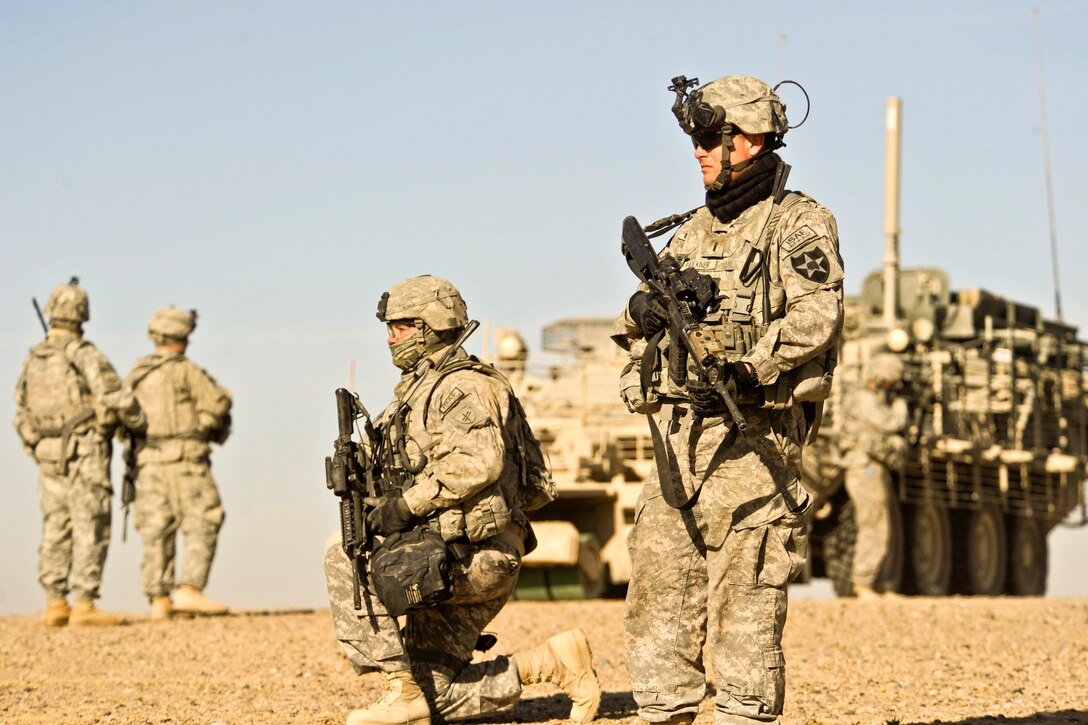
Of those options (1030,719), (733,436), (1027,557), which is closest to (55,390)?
(1030,719)

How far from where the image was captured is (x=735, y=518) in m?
6.38

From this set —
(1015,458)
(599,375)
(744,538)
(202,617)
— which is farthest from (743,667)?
(1015,458)

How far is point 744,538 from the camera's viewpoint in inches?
250

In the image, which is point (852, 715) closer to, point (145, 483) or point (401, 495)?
point (401, 495)

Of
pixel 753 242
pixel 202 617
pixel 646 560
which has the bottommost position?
pixel 202 617

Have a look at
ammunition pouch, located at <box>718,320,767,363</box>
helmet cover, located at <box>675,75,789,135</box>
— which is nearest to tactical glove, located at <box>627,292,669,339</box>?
ammunition pouch, located at <box>718,320,767,363</box>

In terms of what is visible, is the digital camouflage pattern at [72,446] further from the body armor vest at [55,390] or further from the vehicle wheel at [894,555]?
the vehicle wheel at [894,555]

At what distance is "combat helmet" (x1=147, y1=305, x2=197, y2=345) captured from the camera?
579 inches

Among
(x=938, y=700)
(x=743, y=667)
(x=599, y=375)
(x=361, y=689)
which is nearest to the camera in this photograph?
(x=743, y=667)

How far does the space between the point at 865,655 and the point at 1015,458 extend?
350 inches

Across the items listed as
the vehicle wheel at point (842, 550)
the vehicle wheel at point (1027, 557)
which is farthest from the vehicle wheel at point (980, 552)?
the vehicle wheel at point (842, 550)

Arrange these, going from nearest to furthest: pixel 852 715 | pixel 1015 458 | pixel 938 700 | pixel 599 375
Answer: pixel 852 715
pixel 938 700
pixel 599 375
pixel 1015 458

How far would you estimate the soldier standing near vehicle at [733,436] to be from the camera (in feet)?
20.7

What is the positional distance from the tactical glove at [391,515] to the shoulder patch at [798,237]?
1866 millimetres
